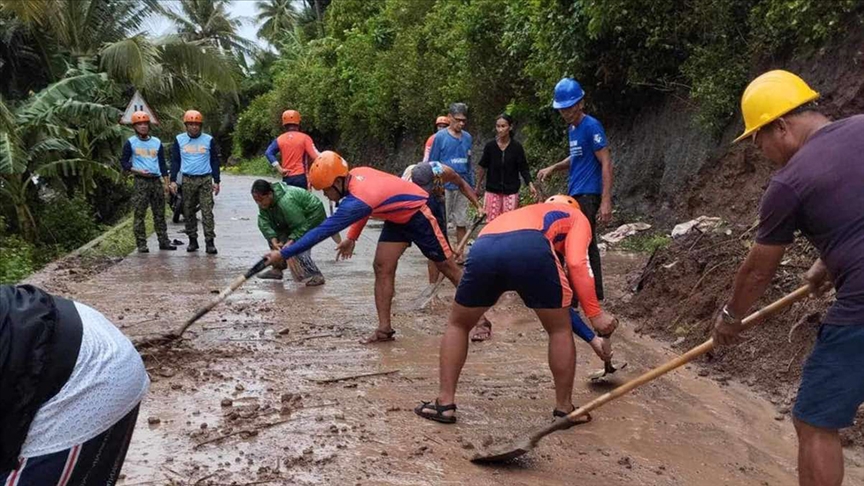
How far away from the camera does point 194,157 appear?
34.9 feet

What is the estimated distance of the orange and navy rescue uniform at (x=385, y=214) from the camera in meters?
5.76

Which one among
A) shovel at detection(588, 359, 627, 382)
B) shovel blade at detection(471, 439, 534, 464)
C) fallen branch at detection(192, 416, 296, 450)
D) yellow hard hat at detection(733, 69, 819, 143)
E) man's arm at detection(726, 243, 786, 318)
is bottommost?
shovel at detection(588, 359, 627, 382)

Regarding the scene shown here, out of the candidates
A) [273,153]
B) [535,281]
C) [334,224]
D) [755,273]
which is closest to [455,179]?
[334,224]

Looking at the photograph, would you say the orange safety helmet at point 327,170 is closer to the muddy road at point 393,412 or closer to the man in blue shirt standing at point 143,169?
the muddy road at point 393,412

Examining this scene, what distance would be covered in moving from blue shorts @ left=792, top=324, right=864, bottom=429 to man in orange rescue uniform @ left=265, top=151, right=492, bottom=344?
3.48m

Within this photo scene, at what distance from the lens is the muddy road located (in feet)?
13.2

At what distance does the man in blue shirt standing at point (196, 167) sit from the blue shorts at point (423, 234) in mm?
4990

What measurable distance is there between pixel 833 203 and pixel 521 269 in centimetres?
164

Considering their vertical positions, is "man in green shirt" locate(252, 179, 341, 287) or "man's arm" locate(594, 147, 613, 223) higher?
"man's arm" locate(594, 147, 613, 223)

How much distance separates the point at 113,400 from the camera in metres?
2.15

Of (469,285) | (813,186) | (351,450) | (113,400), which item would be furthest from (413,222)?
(113,400)

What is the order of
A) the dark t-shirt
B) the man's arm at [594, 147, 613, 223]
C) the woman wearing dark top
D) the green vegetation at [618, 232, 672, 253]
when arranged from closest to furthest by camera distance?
the dark t-shirt, the man's arm at [594, 147, 613, 223], the woman wearing dark top, the green vegetation at [618, 232, 672, 253]

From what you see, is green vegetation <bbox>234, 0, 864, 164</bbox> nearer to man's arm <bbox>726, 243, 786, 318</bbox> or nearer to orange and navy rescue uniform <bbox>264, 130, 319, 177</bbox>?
orange and navy rescue uniform <bbox>264, 130, 319, 177</bbox>

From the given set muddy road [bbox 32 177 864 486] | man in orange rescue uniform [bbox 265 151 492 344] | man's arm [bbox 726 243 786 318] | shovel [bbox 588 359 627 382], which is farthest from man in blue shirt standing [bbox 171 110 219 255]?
man's arm [bbox 726 243 786 318]
